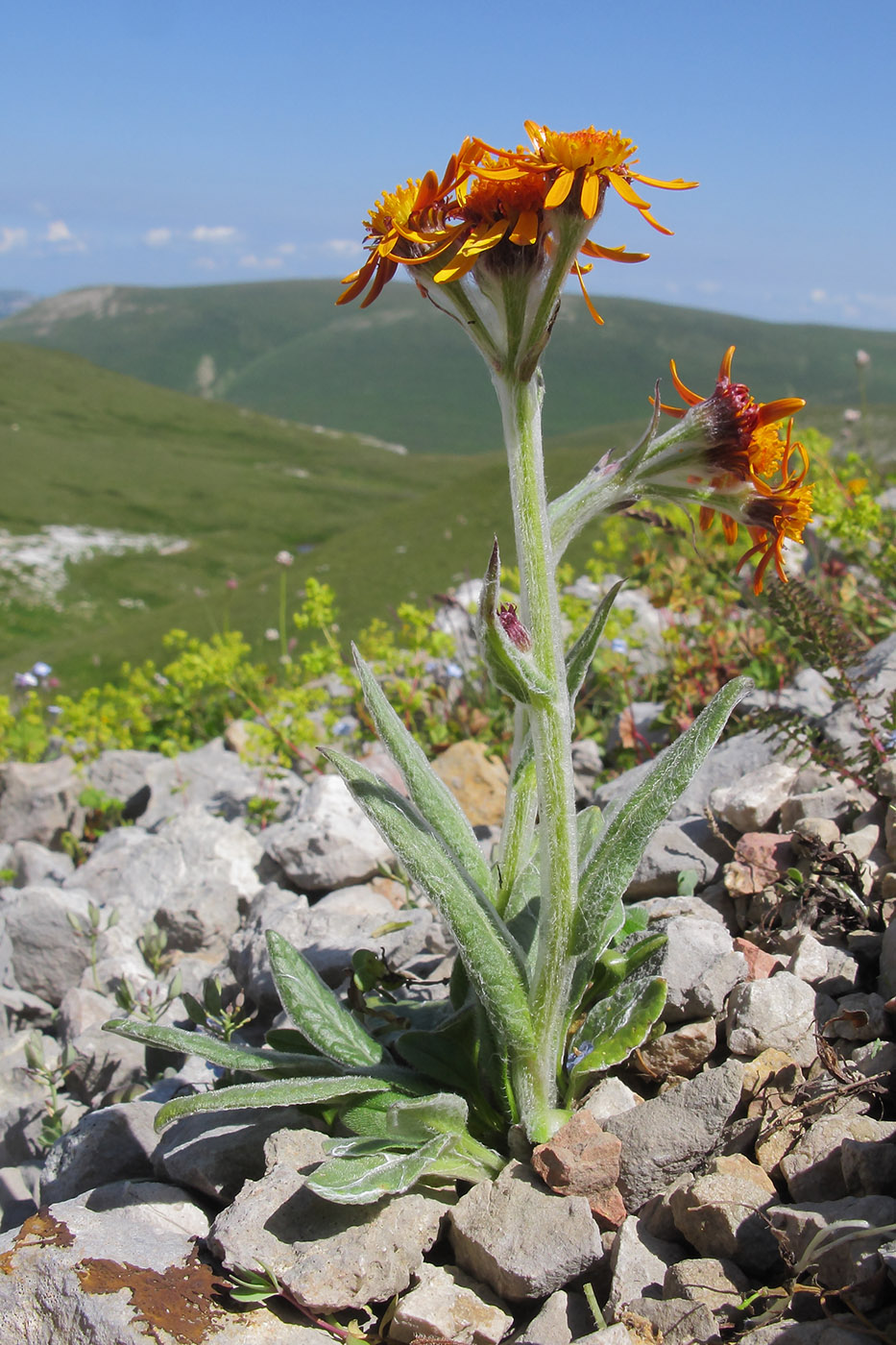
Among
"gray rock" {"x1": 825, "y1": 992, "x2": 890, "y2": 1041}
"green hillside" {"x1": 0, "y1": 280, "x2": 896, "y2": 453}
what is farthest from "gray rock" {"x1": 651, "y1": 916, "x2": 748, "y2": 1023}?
"green hillside" {"x1": 0, "y1": 280, "x2": 896, "y2": 453}

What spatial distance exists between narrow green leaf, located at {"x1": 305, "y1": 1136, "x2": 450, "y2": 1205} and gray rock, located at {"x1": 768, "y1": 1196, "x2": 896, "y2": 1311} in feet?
2.55

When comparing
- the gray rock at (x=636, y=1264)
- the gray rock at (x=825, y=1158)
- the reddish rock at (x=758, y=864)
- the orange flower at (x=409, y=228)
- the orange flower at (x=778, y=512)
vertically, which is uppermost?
the orange flower at (x=409, y=228)

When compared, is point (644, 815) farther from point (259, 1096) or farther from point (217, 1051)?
point (217, 1051)

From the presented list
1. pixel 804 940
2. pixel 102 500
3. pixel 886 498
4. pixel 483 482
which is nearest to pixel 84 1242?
pixel 804 940

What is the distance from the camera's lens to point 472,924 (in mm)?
2508

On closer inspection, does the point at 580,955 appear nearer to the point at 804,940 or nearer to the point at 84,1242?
the point at 804,940

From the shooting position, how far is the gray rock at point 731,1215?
84.7 inches

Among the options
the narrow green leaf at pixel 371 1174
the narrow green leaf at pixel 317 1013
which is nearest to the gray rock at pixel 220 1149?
the narrow green leaf at pixel 317 1013

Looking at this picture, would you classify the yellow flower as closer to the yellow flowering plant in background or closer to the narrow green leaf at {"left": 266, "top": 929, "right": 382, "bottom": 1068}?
the yellow flowering plant in background

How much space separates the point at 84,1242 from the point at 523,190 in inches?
105

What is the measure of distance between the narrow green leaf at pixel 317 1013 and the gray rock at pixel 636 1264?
2.78ft

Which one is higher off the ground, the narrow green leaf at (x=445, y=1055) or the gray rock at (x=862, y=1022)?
the gray rock at (x=862, y=1022)

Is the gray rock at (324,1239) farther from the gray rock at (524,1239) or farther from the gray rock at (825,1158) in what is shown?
the gray rock at (825,1158)

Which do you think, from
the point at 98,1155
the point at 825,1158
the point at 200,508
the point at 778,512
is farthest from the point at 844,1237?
the point at 200,508
